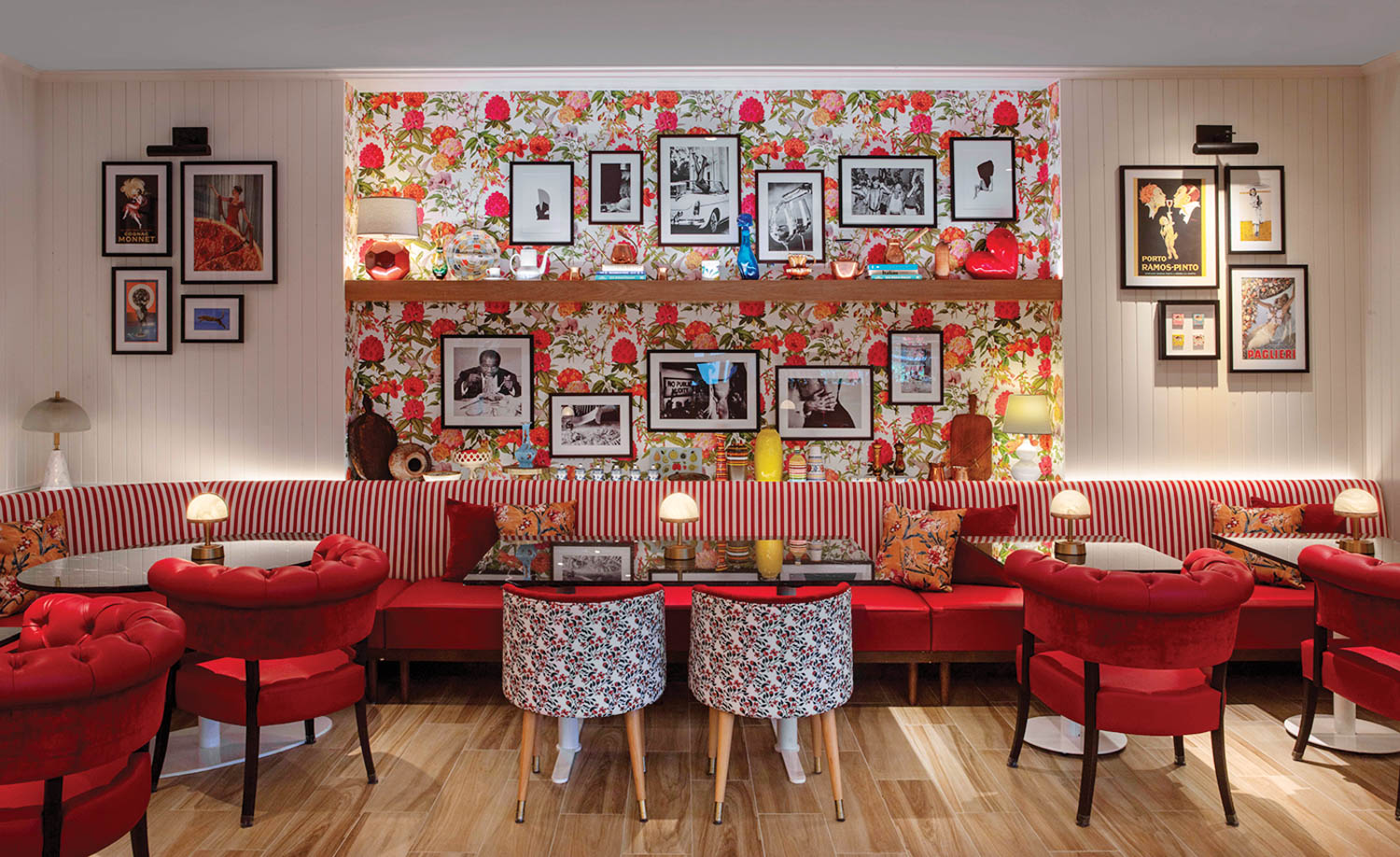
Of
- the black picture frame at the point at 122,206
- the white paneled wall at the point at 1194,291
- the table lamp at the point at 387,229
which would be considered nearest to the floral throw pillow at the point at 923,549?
the white paneled wall at the point at 1194,291

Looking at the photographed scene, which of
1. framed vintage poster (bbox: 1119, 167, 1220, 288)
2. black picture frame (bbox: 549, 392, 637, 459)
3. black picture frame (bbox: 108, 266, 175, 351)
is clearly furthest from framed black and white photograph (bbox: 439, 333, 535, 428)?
framed vintage poster (bbox: 1119, 167, 1220, 288)

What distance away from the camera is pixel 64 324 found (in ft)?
17.6

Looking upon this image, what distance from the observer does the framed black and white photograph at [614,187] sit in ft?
18.5

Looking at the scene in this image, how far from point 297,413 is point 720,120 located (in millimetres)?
3171

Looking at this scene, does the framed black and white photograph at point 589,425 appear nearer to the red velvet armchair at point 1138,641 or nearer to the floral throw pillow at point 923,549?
the floral throw pillow at point 923,549

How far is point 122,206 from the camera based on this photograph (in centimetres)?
534

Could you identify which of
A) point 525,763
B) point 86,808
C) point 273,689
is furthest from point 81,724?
point 525,763

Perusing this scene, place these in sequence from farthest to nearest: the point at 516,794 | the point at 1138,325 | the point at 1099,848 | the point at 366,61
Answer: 1. the point at 1138,325
2. the point at 366,61
3. the point at 516,794
4. the point at 1099,848

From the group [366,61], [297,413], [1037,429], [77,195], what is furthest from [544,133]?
[1037,429]

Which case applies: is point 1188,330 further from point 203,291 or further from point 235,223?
point 203,291

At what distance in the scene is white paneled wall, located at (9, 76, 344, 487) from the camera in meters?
5.35

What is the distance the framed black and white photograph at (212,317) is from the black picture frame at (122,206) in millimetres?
340

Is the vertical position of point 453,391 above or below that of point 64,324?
below

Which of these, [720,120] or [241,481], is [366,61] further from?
[241,481]
